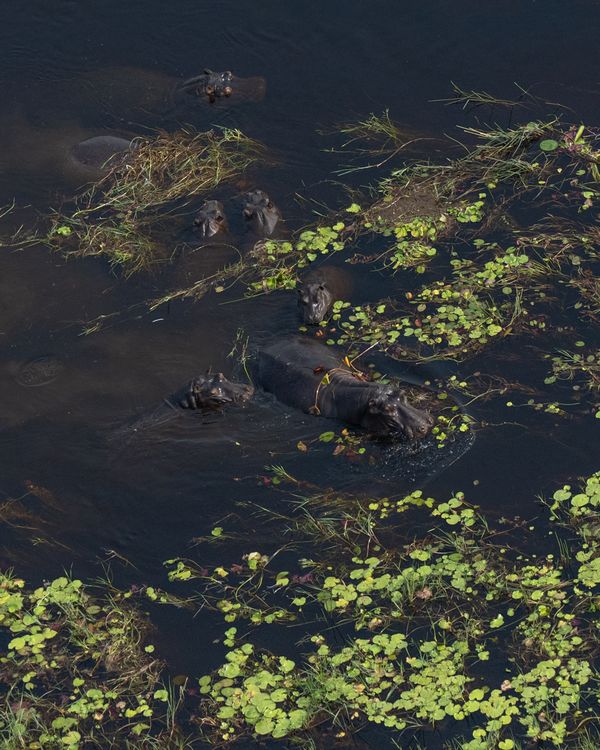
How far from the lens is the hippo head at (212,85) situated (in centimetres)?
1341

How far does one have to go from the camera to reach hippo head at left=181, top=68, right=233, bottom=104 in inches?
528

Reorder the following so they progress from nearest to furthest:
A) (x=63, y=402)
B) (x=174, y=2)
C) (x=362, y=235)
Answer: (x=63, y=402) → (x=362, y=235) → (x=174, y=2)

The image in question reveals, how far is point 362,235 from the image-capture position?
37.9 ft

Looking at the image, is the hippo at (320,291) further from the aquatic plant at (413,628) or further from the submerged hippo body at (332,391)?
the aquatic plant at (413,628)

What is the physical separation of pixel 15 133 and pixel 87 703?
7.92 metres

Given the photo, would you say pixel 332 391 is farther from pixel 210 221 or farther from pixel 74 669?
pixel 74 669

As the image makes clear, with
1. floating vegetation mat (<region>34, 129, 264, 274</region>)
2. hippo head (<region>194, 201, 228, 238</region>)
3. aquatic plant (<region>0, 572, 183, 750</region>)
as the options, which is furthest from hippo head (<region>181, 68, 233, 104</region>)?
aquatic plant (<region>0, 572, 183, 750</region>)

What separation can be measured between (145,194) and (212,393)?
10.8 feet

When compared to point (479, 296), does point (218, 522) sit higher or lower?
lower

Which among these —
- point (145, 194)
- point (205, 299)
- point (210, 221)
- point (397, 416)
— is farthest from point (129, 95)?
point (397, 416)

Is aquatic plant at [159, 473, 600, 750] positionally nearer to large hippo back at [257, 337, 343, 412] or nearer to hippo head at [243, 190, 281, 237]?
large hippo back at [257, 337, 343, 412]

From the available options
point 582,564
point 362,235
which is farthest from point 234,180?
point 582,564

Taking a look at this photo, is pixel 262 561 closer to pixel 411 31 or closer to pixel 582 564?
pixel 582 564

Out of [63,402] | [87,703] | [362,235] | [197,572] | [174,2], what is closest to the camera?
[87,703]
